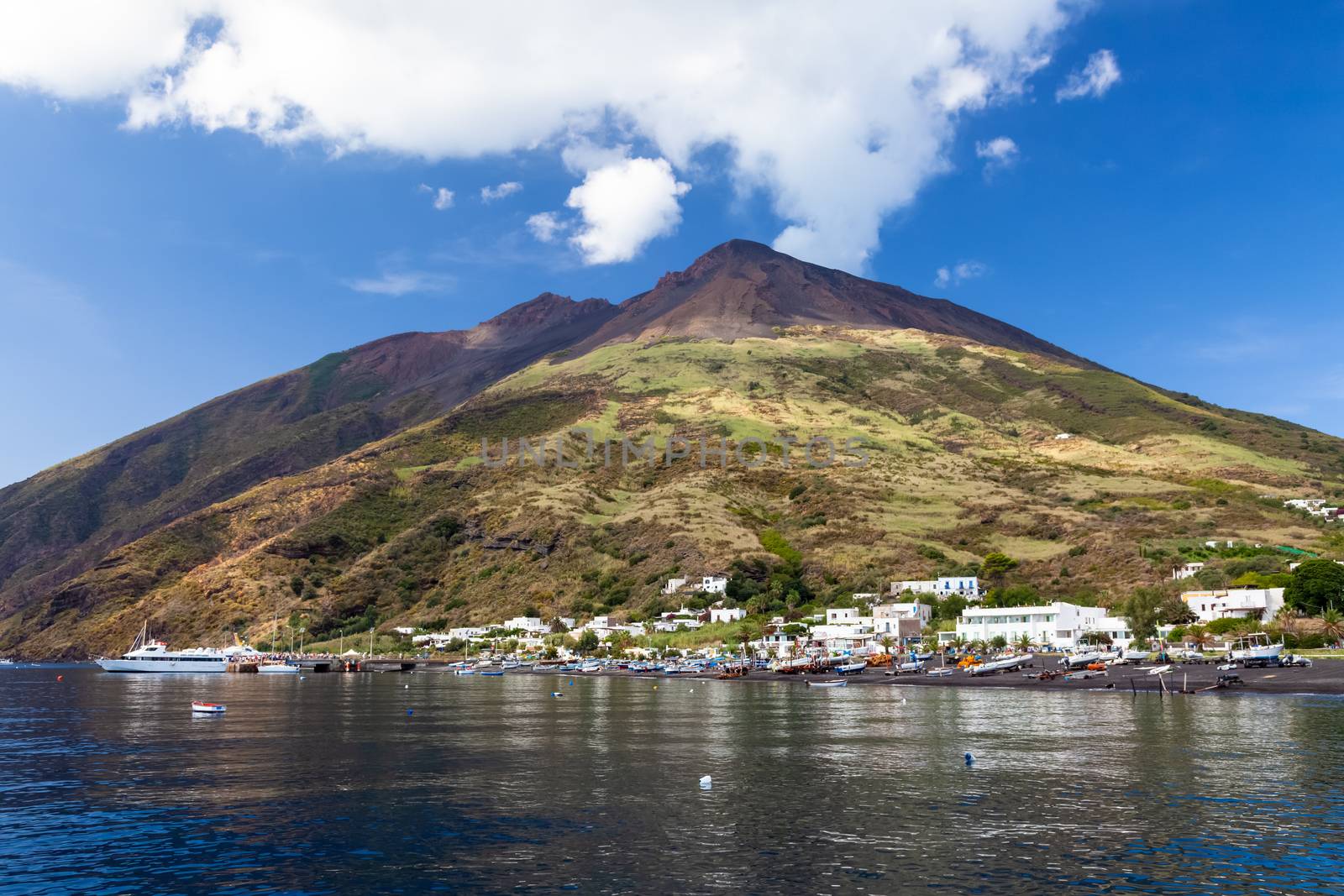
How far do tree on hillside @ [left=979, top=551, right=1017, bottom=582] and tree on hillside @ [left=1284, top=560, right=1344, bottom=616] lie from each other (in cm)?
5908

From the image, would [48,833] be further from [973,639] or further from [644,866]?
[973,639]

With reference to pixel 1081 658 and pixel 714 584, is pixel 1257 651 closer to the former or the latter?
pixel 1081 658

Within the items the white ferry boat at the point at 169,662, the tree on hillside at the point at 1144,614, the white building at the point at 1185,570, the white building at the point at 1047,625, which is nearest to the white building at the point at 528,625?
the white ferry boat at the point at 169,662

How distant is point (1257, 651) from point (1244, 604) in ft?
78.4

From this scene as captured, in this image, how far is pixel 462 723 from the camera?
63312 millimetres

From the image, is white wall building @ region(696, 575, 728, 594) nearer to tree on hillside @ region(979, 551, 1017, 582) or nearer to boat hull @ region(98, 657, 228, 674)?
tree on hillside @ region(979, 551, 1017, 582)

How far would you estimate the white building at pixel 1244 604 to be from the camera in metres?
109

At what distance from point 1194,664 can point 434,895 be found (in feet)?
297

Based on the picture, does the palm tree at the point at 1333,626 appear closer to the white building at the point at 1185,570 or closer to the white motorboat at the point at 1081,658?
the white motorboat at the point at 1081,658

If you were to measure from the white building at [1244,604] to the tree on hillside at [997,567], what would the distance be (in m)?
49.5

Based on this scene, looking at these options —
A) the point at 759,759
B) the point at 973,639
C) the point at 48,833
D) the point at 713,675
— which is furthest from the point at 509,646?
the point at 48,833

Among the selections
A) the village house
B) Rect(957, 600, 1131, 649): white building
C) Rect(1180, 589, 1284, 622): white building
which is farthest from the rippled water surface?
the village house

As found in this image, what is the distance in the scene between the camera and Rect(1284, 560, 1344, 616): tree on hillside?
102938mm

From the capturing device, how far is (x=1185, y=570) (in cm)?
14250
